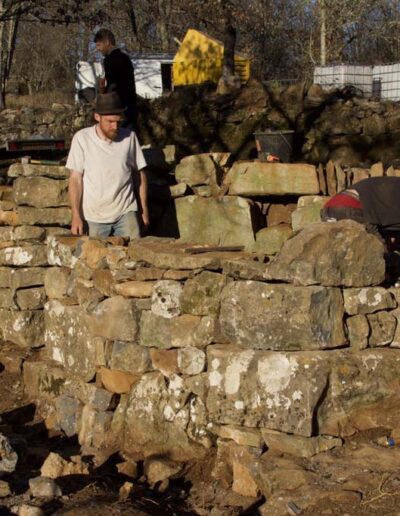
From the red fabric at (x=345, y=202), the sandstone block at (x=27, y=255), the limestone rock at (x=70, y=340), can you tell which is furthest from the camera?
the sandstone block at (x=27, y=255)

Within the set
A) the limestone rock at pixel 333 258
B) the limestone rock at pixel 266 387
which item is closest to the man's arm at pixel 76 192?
the limestone rock at pixel 266 387

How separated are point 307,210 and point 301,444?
9.55 ft

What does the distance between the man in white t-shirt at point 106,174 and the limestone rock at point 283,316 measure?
5.81ft

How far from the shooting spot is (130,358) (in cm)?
556

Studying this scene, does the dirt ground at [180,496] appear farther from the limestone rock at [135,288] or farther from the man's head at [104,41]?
the man's head at [104,41]

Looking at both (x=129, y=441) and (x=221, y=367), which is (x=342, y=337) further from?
(x=129, y=441)

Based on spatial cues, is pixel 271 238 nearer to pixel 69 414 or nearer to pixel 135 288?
pixel 135 288

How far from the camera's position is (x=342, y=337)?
4664 millimetres

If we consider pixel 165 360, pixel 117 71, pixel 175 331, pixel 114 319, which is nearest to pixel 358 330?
pixel 175 331

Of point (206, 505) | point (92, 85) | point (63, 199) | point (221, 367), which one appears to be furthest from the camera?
point (92, 85)

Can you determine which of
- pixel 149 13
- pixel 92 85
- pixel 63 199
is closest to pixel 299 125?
pixel 63 199

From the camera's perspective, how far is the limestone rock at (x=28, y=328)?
7113mm

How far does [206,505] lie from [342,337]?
1193 mm

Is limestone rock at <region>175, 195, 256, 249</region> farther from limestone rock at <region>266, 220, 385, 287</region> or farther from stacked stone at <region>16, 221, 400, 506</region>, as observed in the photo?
limestone rock at <region>266, 220, 385, 287</region>
